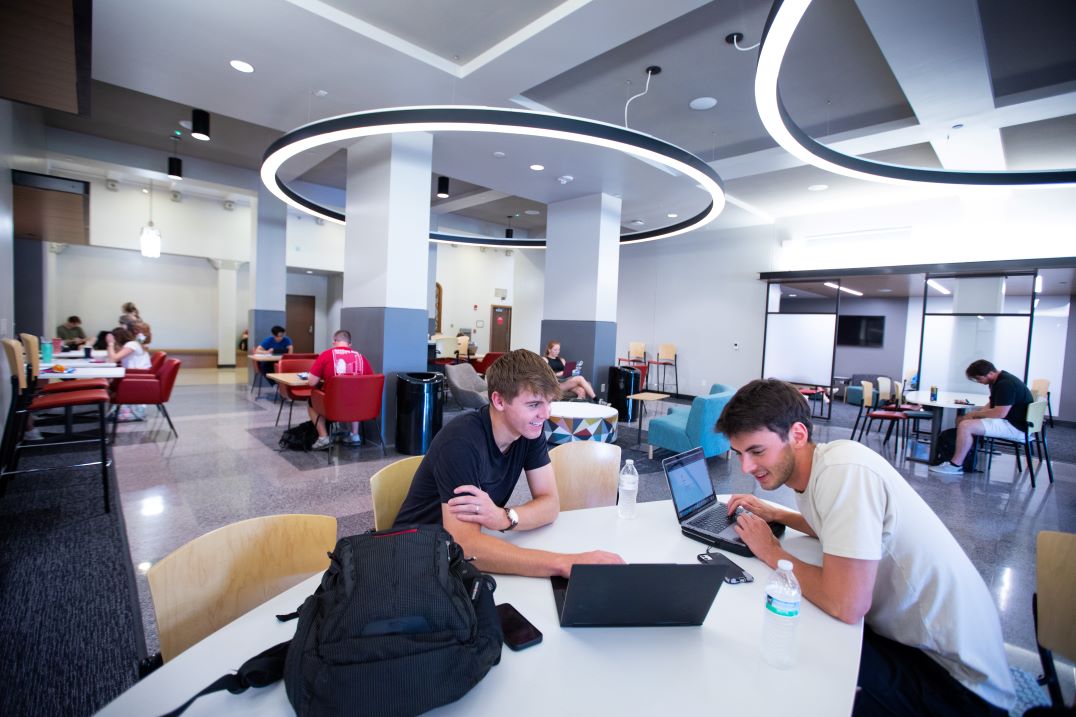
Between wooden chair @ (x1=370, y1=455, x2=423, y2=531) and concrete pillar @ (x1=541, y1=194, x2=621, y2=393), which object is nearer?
wooden chair @ (x1=370, y1=455, x2=423, y2=531)

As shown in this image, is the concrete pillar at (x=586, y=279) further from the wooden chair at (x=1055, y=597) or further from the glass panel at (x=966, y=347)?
the wooden chair at (x=1055, y=597)

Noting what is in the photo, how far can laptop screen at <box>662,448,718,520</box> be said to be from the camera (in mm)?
1773

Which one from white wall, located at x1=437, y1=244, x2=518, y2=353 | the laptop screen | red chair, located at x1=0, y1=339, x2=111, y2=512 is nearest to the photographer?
the laptop screen

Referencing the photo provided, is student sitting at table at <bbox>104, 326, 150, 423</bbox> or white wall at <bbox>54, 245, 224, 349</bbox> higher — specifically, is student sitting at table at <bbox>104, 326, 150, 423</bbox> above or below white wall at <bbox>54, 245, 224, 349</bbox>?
below

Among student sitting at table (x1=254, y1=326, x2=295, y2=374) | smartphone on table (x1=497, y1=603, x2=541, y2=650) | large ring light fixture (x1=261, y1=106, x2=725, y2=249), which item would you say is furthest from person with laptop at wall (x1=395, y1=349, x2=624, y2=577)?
student sitting at table (x1=254, y1=326, x2=295, y2=374)

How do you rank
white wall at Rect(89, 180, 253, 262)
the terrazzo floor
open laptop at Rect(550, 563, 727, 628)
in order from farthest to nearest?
white wall at Rect(89, 180, 253, 262) < the terrazzo floor < open laptop at Rect(550, 563, 727, 628)

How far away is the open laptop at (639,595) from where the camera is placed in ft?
3.45

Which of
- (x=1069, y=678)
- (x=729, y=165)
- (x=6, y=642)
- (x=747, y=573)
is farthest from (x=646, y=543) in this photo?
(x=729, y=165)

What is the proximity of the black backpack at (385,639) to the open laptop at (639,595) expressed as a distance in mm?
204

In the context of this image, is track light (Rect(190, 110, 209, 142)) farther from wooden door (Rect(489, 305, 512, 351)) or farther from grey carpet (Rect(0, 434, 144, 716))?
wooden door (Rect(489, 305, 512, 351))

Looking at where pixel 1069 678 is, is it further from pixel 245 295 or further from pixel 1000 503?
pixel 245 295

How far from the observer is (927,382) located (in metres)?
8.50

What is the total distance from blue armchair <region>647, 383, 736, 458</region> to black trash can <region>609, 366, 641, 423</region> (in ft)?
6.69


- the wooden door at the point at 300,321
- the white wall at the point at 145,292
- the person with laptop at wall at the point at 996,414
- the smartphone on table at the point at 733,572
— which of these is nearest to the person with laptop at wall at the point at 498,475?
the smartphone on table at the point at 733,572
